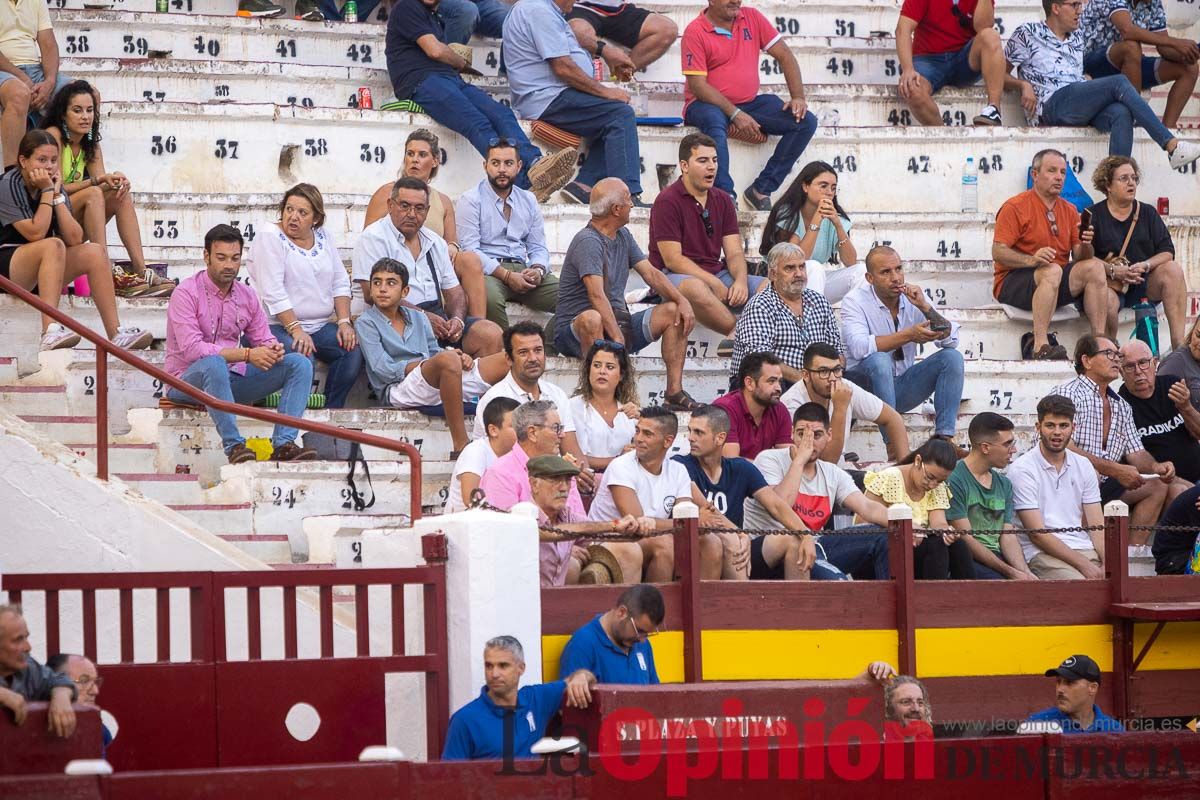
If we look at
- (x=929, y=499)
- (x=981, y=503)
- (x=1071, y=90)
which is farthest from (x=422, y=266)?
(x=1071, y=90)

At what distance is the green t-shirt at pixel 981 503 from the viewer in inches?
418

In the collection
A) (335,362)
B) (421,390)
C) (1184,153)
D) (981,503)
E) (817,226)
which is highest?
(1184,153)

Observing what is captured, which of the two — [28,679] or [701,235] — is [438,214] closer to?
[701,235]

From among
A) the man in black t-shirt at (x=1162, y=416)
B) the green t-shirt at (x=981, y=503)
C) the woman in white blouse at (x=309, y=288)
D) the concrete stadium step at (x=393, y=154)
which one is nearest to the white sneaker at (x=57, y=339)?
the woman in white blouse at (x=309, y=288)

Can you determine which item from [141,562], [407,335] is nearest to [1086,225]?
[407,335]

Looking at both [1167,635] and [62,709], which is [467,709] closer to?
[62,709]

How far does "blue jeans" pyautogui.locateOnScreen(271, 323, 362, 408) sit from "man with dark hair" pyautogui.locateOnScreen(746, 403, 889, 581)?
2386 mm

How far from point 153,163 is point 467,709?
6332 mm

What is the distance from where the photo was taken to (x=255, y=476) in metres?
10.2

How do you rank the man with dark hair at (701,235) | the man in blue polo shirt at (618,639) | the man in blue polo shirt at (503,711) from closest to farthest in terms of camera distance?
the man in blue polo shirt at (503,711) → the man in blue polo shirt at (618,639) → the man with dark hair at (701,235)

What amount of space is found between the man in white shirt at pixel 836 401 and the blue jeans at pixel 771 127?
281 centimetres

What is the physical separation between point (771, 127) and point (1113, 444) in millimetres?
3706

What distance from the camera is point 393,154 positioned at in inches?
541

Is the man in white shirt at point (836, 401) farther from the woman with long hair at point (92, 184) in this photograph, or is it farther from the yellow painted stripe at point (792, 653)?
the woman with long hair at point (92, 184)
